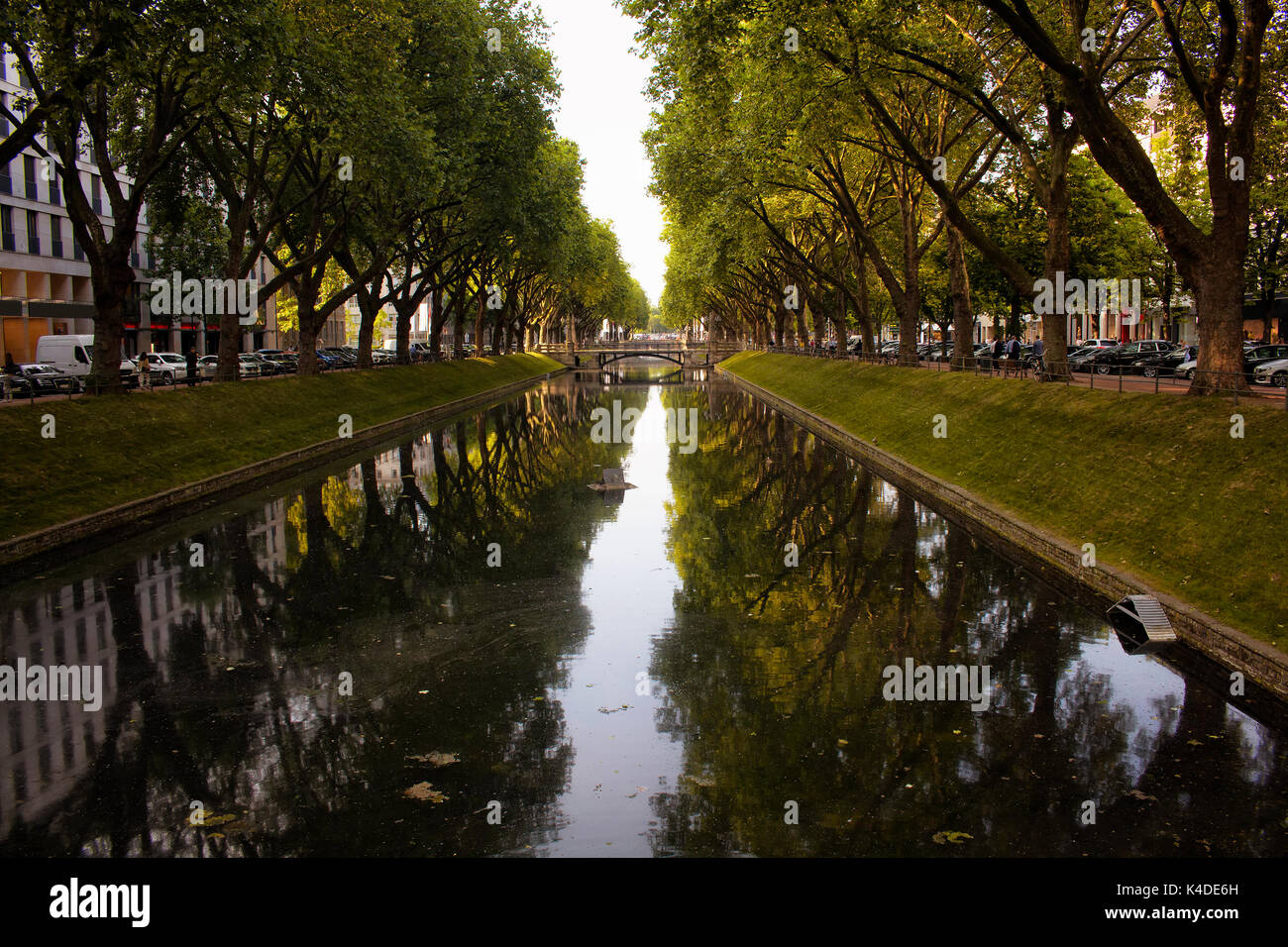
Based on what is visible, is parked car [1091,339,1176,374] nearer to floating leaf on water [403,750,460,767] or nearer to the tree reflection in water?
the tree reflection in water

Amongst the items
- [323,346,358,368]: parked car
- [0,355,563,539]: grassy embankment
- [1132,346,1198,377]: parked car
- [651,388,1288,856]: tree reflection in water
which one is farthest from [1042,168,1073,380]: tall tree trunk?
[323,346,358,368]: parked car

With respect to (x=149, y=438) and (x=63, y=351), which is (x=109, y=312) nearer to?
(x=149, y=438)

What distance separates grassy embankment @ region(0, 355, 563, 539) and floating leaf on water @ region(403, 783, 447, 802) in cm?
1241

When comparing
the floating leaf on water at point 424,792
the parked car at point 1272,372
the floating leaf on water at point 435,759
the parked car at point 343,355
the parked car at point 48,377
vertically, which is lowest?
the floating leaf on water at point 424,792

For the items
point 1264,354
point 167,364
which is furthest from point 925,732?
point 167,364

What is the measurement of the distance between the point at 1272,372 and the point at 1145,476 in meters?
22.0

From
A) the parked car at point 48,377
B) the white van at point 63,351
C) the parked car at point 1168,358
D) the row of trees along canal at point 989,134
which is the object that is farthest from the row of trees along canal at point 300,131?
the parked car at point 1168,358

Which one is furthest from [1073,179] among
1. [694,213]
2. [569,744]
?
[569,744]

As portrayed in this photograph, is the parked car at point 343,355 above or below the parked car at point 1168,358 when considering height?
above

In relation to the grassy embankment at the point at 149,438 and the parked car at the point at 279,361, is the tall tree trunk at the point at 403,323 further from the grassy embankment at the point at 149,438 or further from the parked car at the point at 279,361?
the grassy embankment at the point at 149,438

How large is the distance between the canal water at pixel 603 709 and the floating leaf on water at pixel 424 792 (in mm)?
48

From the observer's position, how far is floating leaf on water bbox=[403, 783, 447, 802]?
7516mm

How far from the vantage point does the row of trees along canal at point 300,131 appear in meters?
19.2

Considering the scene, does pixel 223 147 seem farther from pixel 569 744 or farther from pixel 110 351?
pixel 569 744
